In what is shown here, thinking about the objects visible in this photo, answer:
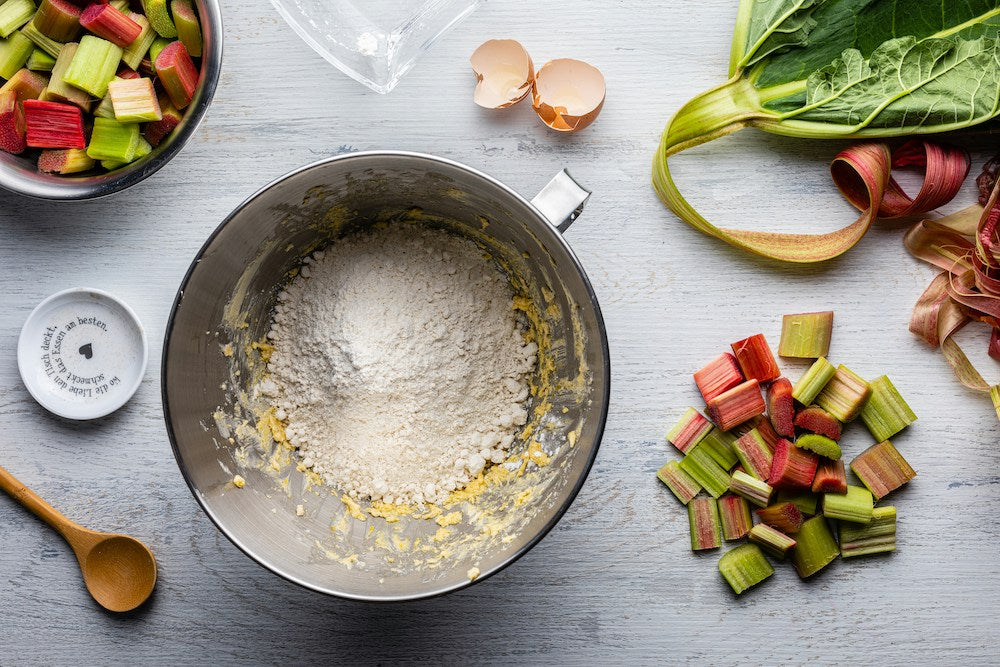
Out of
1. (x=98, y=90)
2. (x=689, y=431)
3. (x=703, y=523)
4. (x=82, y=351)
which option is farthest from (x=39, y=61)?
(x=703, y=523)

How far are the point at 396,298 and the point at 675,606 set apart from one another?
30.4 inches

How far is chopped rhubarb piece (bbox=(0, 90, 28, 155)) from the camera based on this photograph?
3.84 feet

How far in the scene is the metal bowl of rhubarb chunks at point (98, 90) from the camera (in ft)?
3.78

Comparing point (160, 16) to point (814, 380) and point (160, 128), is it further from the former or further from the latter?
point (814, 380)

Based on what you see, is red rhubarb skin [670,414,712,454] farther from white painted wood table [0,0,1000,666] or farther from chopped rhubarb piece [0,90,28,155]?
chopped rhubarb piece [0,90,28,155]

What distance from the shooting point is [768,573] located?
1.25m

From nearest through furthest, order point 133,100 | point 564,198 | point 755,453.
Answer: point 564,198 < point 133,100 < point 755,453

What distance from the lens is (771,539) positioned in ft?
4.02

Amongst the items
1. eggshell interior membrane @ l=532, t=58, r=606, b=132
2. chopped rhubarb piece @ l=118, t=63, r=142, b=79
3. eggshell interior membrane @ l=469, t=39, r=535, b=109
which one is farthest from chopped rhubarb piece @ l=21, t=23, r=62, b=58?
eggshell interior membrane @ l=532, t=58, r=606, b=132

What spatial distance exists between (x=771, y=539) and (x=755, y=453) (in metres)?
0.15

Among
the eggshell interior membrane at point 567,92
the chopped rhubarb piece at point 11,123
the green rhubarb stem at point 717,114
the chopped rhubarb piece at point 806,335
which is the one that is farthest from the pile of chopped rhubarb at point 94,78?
the chopped rhubarb piece at point 806,335

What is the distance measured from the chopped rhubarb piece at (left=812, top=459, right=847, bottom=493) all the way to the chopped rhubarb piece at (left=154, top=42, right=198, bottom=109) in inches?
51.4

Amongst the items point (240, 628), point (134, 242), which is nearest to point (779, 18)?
point (134, 242)

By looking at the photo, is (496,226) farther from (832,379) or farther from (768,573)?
(768,573)
